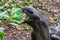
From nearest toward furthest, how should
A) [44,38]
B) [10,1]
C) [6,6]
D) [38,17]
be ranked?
[38,17] → [44,38] → [6,6] → [10,1]

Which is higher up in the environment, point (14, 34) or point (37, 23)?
point (37, 23)

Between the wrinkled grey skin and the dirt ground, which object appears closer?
the wrinkled grey skin

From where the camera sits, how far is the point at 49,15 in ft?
14.9

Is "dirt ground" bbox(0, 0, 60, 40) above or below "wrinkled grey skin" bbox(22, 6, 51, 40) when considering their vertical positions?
below

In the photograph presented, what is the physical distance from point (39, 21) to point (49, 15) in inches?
85.7

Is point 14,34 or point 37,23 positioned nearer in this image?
point 37,23

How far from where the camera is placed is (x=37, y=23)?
2416 mm

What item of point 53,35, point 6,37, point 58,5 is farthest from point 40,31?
point 58,5

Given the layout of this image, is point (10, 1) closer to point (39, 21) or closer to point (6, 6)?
point (6, 6)

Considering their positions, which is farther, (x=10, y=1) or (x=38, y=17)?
(x=10, y=1)

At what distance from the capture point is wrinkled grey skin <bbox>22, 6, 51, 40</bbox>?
2361 mm

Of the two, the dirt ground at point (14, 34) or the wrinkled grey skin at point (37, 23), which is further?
the dirt ground at point (14, 34)

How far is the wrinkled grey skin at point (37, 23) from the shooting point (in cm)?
236

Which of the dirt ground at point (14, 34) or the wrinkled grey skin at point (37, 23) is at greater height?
the wrinkled grey skin at point (37, 23)
